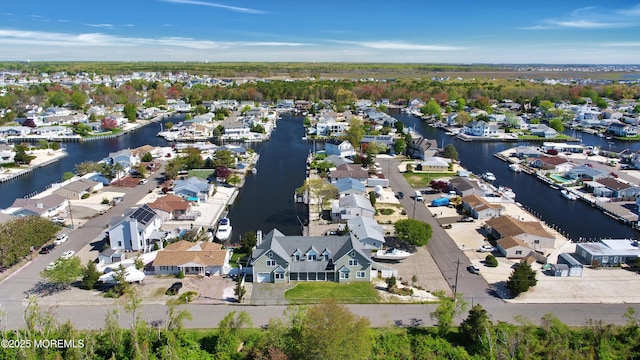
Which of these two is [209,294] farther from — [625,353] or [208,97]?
[208,97]

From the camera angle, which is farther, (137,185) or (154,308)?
(137,185)

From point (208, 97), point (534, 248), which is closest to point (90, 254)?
point (534, 248)

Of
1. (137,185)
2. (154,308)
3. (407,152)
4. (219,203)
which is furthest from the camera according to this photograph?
(407,152)

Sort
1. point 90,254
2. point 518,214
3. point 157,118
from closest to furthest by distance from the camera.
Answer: point 90,254
point 518,214
point 157,118

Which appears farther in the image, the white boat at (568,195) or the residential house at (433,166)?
the residential house at (433,166)

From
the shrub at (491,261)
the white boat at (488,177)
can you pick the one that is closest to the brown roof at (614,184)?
the white boat at (488,177)

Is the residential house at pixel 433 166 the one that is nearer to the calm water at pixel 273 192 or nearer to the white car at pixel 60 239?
the calm water at pixel 273 192
